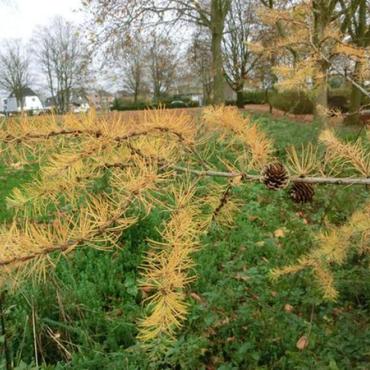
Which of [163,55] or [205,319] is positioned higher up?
[163,55]

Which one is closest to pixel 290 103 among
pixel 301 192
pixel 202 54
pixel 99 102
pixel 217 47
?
pixel 202 54

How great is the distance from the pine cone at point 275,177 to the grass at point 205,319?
39.3 inches

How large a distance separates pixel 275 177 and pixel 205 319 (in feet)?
4.98

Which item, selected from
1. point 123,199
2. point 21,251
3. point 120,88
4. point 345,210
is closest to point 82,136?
point 123,199

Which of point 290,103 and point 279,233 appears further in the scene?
point 290,103

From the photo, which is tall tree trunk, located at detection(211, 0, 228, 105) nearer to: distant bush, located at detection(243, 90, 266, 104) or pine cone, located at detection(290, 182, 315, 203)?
pine cone, located at detection(290, 182, 315, 203)

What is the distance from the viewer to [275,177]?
94 cm

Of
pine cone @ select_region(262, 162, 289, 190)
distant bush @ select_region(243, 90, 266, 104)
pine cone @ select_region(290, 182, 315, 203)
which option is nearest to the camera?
pine cone @ select_region(262, 162, 289, 190)

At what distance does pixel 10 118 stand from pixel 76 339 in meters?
1.71

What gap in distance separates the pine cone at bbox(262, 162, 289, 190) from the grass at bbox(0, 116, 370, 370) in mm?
999

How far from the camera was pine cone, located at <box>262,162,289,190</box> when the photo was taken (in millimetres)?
939

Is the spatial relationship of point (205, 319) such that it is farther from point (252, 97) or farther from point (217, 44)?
point (252, 97)

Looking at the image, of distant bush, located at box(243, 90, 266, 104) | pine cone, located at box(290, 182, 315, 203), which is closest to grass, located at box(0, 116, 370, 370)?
pine cone, located at box(290, 182, 315, 203)

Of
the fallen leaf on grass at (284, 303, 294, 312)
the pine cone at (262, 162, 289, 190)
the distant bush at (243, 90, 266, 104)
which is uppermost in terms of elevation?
the distant bush at (243, 90, 266, 104)
